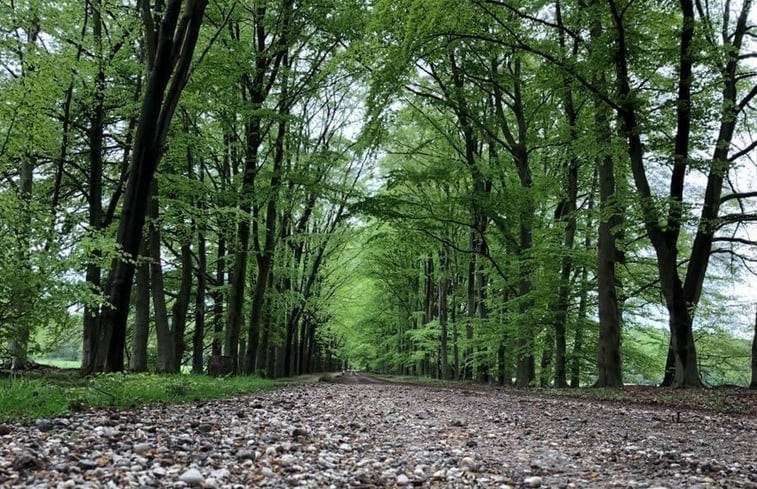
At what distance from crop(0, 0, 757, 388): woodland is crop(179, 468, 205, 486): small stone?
3905mm

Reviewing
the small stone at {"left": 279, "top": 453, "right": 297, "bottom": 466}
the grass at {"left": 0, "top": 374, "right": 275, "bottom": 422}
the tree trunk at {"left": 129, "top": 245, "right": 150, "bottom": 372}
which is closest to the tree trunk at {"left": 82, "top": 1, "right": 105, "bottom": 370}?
the tree trunk at {"left": 129, "top": 245, "right": 150, "bottom": 372}

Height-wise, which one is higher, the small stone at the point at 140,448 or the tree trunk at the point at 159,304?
the tree trunk at the point at 159,304

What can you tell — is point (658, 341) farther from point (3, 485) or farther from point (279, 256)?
point (3, 485)

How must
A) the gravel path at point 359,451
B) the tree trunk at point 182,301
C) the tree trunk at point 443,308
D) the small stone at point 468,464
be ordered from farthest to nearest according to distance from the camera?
the tree trunk at point 443,308 → the tree trunk at point 182,301 → the small stone at point 468,464 → the gravel path at point 359,451

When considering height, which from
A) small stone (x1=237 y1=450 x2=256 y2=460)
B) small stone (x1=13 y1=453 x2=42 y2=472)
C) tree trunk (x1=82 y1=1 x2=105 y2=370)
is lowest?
small stone (x1=237 y1=450 x2=256 y2=460)

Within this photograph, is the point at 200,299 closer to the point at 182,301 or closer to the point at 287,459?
the point at 182,301

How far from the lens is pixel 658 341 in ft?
72.5

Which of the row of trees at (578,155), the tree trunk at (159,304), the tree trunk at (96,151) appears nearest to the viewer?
A: the row of trees at (578,155)

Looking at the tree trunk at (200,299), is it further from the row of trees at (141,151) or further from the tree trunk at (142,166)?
the tree trunk at (142,166)

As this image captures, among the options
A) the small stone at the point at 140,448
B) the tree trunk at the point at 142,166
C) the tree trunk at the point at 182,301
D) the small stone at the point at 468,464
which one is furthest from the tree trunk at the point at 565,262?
the small stone at the point at 140,448

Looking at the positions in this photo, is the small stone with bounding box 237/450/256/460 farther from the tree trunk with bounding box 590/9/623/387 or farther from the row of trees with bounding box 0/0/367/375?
the tree trunk with bounding box 590/9/623/387

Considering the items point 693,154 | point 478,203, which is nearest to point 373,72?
point 478,203

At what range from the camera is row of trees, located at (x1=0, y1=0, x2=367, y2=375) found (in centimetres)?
673

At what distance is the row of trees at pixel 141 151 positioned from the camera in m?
6.73
